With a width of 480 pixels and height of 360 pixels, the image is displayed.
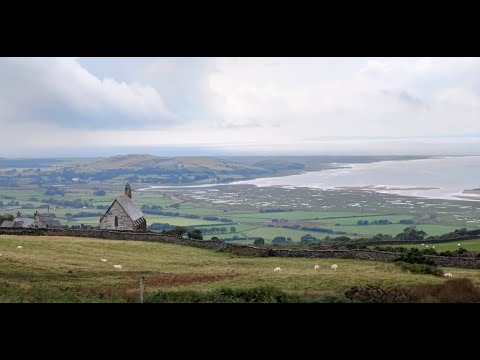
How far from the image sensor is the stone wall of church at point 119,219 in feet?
151

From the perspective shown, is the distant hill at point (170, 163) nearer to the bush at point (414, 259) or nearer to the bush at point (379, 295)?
the bush at point (414, 259)

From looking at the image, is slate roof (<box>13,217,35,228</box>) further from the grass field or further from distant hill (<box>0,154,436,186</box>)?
distant hill (<box>0,154,436,186</box>)

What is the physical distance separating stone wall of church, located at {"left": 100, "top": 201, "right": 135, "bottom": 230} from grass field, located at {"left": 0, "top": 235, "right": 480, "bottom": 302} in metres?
15.0

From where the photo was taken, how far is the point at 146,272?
19.8 meters

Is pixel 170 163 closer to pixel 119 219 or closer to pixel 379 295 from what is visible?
pixel 119 219

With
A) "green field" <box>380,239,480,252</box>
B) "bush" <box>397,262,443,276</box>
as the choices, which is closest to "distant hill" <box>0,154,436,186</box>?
"green field" <box>380,239,480,252</box>

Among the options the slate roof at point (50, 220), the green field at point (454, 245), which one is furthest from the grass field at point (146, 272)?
the slate roof at point (50, 220)

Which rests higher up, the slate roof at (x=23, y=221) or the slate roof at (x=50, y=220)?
the slate roof at (x=23, y=221)

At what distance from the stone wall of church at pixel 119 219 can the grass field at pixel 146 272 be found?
1500 centimetres

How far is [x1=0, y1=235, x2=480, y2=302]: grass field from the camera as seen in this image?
13.2 m
